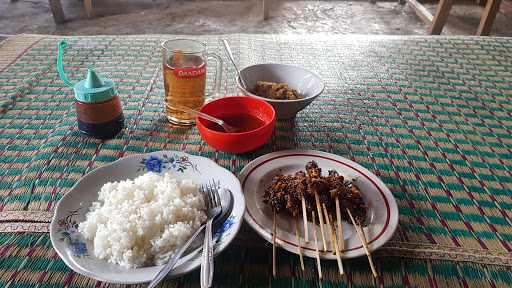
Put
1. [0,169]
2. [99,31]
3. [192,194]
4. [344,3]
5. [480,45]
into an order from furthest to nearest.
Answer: [344,3]
[99,31]
[480,45]
[0,169]
[192,194]

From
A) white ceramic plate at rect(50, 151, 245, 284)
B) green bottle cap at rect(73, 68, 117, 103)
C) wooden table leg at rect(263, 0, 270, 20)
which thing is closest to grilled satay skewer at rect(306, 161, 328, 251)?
white ceramic plate at rect(50, 151, 245, 284)

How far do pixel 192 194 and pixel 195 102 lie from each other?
1.15ft

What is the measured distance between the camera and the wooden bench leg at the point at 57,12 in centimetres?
333

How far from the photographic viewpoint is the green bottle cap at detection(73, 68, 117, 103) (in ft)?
2.49

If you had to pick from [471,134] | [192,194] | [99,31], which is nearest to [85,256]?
[192,194]

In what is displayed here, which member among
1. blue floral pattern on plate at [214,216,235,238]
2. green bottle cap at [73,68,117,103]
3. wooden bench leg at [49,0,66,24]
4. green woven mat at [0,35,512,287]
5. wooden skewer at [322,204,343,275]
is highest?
green bottle cap at [73,68,117,103]

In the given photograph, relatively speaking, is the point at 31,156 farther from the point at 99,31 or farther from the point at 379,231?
the point at 99,31

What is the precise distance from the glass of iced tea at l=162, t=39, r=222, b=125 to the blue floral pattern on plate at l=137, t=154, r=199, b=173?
0.73 ft

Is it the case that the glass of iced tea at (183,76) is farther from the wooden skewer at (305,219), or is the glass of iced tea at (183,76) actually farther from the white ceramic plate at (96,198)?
the wooden skewer at (305,219)

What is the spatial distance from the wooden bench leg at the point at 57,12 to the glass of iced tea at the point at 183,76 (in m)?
3.16

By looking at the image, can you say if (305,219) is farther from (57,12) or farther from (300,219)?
(57,12)

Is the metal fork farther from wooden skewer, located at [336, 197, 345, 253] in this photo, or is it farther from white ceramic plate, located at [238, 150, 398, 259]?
wooden skewer, located at [336, 197, 345, 253]

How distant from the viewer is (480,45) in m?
1.47

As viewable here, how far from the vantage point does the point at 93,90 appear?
762 millimetres
